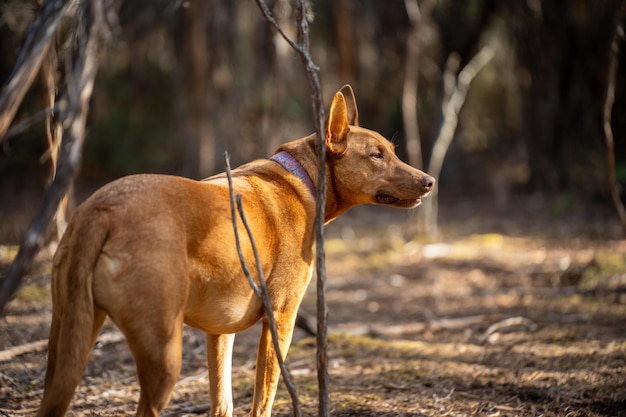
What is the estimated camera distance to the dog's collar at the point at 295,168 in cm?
464

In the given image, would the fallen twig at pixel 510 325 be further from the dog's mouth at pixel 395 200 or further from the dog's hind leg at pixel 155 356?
the dog's hind leg at pixel 155 356

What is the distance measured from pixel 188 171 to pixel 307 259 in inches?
654

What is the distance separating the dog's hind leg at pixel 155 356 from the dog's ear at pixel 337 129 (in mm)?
1728

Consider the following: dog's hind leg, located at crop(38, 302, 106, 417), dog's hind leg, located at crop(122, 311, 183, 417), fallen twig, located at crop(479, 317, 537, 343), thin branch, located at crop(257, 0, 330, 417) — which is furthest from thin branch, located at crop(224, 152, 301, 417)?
fallen twig, located at crop(479, 317, 537, 343)

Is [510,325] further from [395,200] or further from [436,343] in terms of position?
[395,200]

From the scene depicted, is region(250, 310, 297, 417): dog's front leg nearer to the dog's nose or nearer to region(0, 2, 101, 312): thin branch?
the dog's nose

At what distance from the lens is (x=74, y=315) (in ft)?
11.1

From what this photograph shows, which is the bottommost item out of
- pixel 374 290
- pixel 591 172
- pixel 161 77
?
pixel 374 290

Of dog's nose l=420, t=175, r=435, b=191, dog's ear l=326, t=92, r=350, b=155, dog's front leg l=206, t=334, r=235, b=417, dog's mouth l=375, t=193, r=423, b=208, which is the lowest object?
dog's front leg l=206, t=334, r=235, b=417

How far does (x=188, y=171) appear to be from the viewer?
20.5 meters

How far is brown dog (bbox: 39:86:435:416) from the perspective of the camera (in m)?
3.42

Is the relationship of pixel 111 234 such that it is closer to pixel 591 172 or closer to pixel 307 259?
pixel 307 259

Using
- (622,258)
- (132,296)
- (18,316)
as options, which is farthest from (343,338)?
(622,258)

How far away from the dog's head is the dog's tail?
5.87 feet
